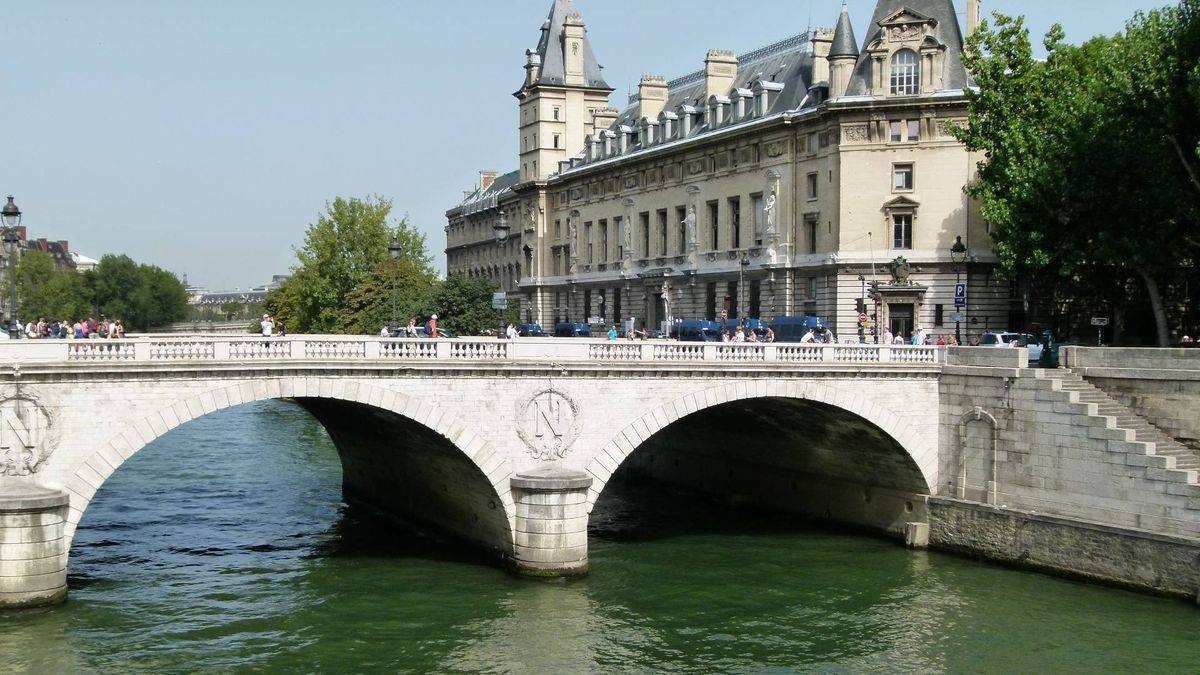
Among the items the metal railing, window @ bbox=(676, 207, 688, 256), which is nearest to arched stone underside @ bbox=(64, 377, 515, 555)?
the metal railing

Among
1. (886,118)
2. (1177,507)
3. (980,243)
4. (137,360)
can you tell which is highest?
(886,118)

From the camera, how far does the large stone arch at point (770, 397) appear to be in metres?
34.0

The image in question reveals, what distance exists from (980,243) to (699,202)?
18717 millimetres

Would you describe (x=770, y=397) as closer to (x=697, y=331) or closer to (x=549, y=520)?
(x=549, y=520)

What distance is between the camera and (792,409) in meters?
39.2

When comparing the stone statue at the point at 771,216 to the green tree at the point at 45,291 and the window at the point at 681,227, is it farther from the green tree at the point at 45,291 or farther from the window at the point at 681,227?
the green tree at the point at 45,291

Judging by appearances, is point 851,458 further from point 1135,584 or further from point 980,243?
point 980,243

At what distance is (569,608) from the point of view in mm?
30781

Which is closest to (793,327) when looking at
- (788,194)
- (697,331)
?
(697,331)

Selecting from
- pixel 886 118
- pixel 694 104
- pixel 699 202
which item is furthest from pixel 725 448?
pixel 694 104

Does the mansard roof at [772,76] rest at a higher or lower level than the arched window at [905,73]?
higher

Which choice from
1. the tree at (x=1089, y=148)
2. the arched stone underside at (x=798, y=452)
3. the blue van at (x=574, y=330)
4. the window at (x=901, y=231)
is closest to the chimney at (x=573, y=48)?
the blue van at (x=574, y=330)

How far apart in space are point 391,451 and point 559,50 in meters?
65.1

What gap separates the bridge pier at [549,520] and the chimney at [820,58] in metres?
38.4
